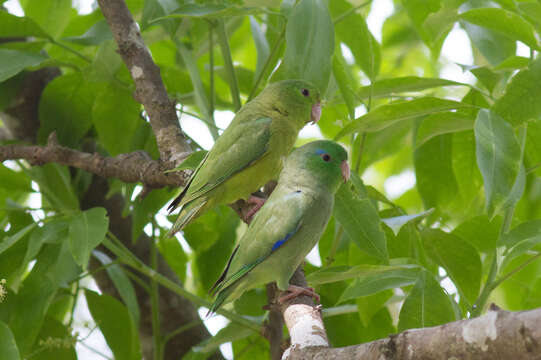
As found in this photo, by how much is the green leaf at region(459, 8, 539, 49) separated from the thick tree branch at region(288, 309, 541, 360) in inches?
43.3

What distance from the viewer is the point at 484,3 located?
6.88 feet

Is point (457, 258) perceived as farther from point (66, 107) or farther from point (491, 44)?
point (66, 107)

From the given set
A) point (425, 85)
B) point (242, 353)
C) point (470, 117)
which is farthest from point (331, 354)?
point (242, 353)

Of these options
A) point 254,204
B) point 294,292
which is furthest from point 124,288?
point 294,292

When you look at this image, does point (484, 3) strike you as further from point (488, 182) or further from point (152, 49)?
point (152, 49)

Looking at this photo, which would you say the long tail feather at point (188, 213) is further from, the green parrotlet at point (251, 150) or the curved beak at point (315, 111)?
the curved beak at point (315, 111)

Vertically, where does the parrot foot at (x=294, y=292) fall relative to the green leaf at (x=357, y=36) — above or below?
below

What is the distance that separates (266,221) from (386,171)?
246 centimetres

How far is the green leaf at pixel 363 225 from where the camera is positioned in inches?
64.6

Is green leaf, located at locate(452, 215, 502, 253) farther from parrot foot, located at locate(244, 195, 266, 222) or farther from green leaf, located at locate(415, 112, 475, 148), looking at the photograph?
parrot foot, located at locate(244, 195, 266, 222)

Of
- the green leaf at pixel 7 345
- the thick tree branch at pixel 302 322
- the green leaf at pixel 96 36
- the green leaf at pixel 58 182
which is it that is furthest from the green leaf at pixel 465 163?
the green leaf at pixel 7 345

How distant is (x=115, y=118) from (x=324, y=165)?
115 cm

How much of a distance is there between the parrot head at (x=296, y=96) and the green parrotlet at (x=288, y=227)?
33 cm

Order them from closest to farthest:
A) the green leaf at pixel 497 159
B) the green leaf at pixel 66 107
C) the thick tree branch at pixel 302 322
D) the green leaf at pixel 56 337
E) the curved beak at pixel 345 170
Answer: the thick tree branch at pixel 302 322 → the green leaf at pixel 497 159 → the curved beak at pixel 345 170 → the green leaf at pixel 56 337 → the green leaf at pixel 66 107
